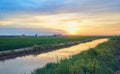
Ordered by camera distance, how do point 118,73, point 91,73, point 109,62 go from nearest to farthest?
point 91,73 → point 118,73 → point 109,62

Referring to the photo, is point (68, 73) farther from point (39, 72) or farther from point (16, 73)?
point (16, 73)

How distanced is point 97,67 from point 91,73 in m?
0.48

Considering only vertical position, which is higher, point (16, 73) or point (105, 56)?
point (105, 56)

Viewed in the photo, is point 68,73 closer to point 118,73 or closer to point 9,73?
point 118,73

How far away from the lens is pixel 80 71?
10.9 m

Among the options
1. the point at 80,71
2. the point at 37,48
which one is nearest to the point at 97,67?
the point at 80,71

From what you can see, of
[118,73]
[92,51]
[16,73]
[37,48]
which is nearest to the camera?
[118,73]

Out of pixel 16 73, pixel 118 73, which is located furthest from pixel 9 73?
pixel 118 73

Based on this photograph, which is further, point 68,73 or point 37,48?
point 37,48

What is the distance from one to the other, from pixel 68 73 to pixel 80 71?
598mm

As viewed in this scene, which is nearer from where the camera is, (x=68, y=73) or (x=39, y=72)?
(x=68, y=73)

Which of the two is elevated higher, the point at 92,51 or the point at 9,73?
the point at 92,51

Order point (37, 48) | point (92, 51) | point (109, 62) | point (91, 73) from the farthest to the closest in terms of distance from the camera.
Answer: point (37, 48) → point (92, 51) → point (109, 62) → point (91, 73)

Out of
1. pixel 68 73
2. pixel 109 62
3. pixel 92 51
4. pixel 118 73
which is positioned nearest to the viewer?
pixel 68 73
